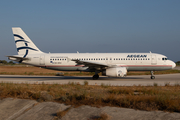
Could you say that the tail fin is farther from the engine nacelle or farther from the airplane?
the engine nacelle

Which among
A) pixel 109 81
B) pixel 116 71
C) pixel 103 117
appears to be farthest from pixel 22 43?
pixel 103 117

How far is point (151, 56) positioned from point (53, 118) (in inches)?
778

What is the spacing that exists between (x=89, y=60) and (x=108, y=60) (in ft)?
8.70

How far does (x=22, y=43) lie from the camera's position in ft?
87.1

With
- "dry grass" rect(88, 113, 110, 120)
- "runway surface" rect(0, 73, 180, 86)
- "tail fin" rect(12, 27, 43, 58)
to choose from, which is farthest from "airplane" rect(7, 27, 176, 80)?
"dry grass" rect(88, 113, 110, 120)

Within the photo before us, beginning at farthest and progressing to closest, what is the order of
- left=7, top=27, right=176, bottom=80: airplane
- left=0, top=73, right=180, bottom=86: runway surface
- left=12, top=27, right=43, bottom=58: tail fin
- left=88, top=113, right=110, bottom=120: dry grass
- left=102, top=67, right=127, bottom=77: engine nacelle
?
1. left=12, top=27, right=43, bottom=58: tail fin
2. left=7, top=27, right=176, bottom=80: airplane
3. left=102, top=67, right=127, bottom=77: engine nacelle
4. left=0, top=73, right=180, bottom=86: runway surface
5. left=88, top=113, right=110, bottom=120: dry grass

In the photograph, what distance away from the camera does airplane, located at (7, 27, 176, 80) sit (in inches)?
968

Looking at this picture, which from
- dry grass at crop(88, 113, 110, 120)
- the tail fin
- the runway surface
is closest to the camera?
dry grass at crop(88, 113, 110, 120)

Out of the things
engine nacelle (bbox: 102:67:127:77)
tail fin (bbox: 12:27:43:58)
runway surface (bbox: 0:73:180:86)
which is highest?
tail fin (bbox: 12:27:43:58)

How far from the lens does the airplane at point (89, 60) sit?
24.6 meters

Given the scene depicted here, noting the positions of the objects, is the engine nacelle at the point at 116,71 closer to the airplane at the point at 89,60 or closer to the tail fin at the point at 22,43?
the airplane at the point at 89,60

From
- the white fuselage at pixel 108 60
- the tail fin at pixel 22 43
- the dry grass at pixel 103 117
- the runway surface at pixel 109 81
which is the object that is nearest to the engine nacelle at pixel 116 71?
the runway surface at pixel 109 81

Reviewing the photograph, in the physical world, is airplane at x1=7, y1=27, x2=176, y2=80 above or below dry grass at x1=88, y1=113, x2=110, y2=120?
above

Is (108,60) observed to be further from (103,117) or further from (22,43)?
(103,117)
